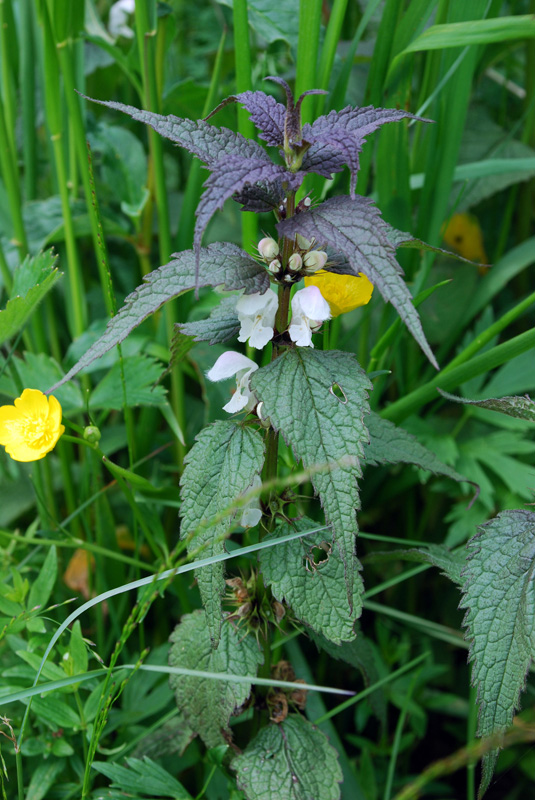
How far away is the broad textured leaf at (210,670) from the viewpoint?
567 millimetres

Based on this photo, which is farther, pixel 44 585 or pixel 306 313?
pixel 44 585

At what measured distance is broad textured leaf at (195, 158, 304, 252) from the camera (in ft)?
1.25

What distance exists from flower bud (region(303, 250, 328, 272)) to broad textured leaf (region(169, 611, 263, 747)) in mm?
318

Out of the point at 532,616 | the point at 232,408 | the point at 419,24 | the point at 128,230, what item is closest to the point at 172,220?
the point at 128,230

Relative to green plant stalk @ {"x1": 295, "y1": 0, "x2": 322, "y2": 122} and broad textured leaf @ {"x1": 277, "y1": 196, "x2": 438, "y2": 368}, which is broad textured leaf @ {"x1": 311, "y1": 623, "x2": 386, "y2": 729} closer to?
broad textured leaf @ {"x1": 277, "y1": 196, "x2": 438, "y2": 368}

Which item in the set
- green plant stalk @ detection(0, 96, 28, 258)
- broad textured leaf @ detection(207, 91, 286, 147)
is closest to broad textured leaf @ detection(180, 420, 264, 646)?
broad textured leaf @ detection(207, 91, 286, 147)

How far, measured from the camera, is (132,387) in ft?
2.60

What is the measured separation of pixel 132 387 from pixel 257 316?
12.6 inches

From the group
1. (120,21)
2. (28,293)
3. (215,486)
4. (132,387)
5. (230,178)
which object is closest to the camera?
(230,178)

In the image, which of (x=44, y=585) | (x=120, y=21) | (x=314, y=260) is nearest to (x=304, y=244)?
(x=314, y=260)

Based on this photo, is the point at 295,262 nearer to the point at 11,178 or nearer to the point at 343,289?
the point at 343,289

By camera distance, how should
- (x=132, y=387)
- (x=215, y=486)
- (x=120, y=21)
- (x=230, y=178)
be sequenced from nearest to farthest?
(x=230, y=178)
(x=215, y=486)
(x=132, y=387)
(x=120, y=21)

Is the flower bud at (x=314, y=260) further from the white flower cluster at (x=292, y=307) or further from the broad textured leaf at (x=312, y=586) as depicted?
the broad textured leaf at (x=312, y=586)

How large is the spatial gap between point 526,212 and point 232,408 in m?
0.87
